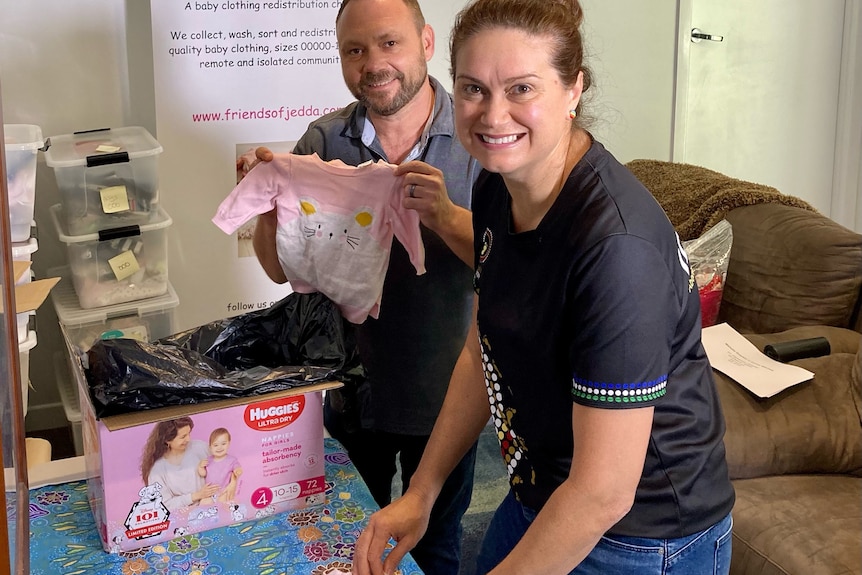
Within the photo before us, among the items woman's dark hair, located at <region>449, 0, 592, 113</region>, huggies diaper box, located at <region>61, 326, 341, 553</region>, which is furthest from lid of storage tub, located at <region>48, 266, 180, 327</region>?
woman's dark hair, located at <region>449, 0, 592, 113</region>

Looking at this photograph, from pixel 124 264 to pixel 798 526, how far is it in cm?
210

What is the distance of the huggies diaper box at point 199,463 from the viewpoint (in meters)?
1.23

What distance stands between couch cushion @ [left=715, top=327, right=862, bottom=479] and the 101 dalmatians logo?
1.47 metres

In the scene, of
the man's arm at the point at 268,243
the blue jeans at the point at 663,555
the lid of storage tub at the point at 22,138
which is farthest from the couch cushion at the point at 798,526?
the lid of storage tub at the point at 22,138

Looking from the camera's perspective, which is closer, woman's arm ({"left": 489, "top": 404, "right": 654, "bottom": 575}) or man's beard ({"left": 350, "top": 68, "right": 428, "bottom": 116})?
woman's arm ({"left": 489, "top": 404, "right": 654, "bottom": 575})

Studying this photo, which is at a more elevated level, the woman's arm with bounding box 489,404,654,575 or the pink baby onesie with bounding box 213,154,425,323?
the pink baby onesie with bounding box 213,154,425,323

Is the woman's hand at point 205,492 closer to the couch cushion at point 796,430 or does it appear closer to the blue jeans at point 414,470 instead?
the blue jeans at point 414,470

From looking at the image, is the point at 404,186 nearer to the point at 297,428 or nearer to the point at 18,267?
the point at 297,428

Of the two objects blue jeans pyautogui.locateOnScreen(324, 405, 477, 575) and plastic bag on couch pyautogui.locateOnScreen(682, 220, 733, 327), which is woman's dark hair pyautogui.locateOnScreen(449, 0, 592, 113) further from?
plastic bag on couch pyautogui.locateOnScreen(682, 220, 733, 327)

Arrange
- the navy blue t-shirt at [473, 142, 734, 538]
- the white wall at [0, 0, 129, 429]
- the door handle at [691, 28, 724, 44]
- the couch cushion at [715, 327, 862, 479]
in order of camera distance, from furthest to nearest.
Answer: the door handle at [691, 28, 724, 44] → the white wall at [0, 0, 129, 429] → the couch cushion at [715, 327, 862, 479] → the navy blue t-shirt at [473, 142, 734, 538]

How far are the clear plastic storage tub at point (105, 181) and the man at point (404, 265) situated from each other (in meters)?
1.18

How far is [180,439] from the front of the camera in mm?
1247

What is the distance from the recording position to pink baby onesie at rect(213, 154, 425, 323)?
66.7 inches

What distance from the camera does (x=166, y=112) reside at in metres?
3.09
